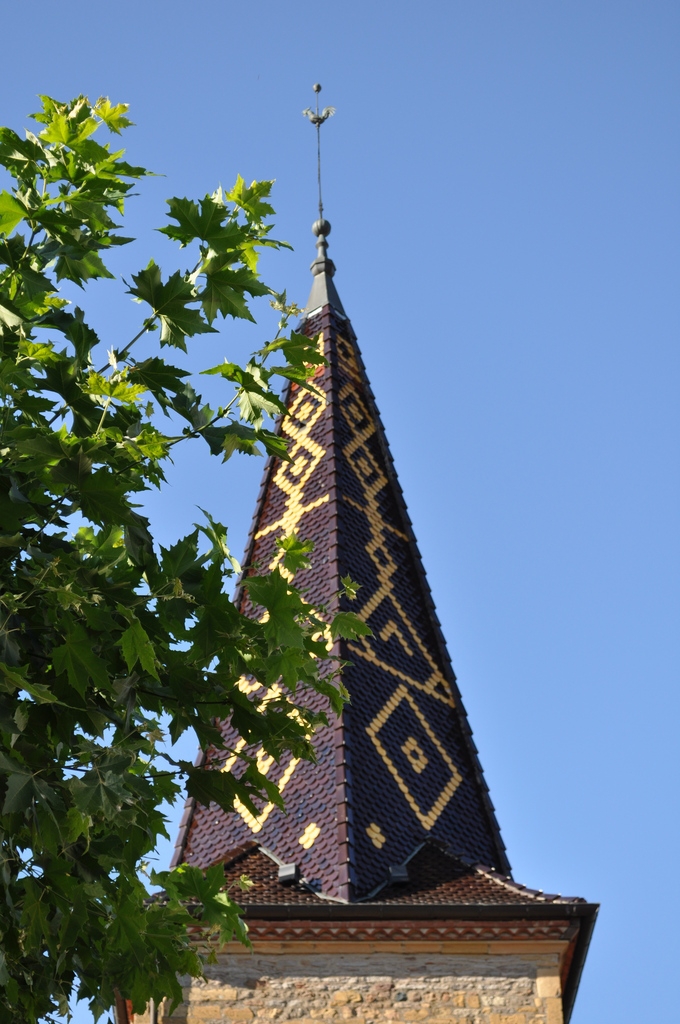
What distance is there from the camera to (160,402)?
15.9ft

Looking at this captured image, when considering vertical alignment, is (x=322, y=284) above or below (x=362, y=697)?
above

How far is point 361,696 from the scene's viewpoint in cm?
1060

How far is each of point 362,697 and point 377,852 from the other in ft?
4.65

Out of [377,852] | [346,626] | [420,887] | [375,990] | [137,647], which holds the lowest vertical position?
[375,990]

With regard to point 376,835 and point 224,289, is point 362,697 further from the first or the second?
point 224,289

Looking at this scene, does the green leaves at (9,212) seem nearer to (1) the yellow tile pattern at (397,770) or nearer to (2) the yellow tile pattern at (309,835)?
(2) the yellow tile pattern at (309,835)

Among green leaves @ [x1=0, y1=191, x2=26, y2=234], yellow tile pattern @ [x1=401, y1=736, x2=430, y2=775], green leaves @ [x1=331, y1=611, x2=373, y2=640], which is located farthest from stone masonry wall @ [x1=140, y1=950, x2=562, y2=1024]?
green leaves @ [x1=0, y1=191, x2=26, y2=234]

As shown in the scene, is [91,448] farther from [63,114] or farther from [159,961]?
[159,961]

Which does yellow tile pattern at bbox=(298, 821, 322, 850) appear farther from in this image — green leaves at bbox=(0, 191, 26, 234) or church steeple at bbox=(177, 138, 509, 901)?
green leaves at bbox=(0, 191, 26, 234)

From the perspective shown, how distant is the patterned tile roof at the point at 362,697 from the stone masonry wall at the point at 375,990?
511mm

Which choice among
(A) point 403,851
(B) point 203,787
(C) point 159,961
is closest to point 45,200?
(B) point 203,787

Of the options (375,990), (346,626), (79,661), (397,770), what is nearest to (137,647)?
(79,661)

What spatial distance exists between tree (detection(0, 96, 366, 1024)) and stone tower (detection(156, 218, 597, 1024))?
225 cm

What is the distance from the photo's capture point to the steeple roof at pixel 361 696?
31.7 ft
